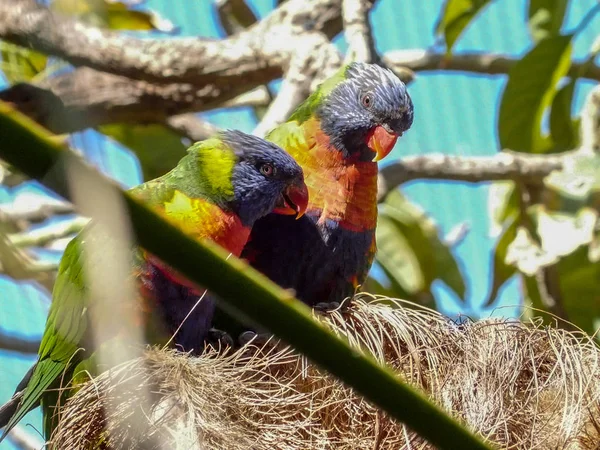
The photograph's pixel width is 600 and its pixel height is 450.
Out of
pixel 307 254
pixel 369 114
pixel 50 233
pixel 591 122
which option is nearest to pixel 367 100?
pixel 369 114

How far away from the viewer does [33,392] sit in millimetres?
1721

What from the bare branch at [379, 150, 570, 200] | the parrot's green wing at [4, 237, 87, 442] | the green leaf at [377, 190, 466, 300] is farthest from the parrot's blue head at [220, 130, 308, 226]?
the green leaf at [377, 190, 466, 300]

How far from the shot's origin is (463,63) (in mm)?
3332

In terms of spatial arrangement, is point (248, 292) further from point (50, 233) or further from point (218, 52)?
point (50, 233)

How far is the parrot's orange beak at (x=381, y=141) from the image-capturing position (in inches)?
85.7

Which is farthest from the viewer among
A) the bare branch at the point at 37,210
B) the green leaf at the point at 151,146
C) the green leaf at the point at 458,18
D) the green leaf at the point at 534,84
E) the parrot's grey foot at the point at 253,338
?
the bare branch at the point at 37,210

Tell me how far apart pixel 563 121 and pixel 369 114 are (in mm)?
1304

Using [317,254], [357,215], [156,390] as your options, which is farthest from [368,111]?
[156,390]

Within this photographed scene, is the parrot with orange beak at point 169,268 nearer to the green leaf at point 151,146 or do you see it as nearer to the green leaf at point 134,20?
the green leaf at point 151,146

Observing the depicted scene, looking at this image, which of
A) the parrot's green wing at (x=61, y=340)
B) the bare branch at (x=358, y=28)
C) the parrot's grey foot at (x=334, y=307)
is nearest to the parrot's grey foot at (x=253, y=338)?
the parrot's grey foot at (x=334, y=307)

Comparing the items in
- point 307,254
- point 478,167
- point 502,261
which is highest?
point 307,254

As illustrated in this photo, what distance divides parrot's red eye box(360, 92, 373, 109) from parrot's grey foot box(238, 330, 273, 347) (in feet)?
2.67

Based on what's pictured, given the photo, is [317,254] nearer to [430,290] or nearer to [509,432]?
[509,432]

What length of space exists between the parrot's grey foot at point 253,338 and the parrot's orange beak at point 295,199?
1.35 feet
